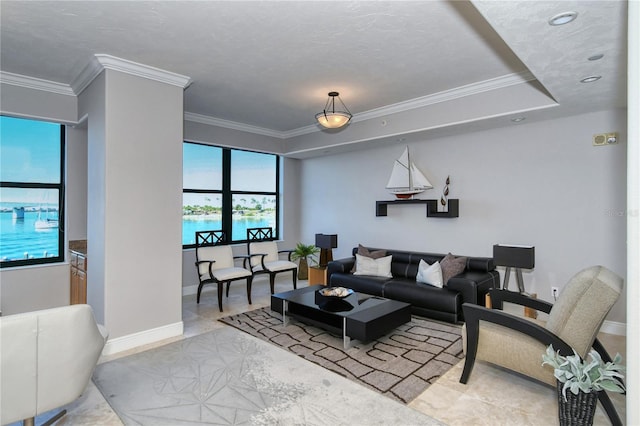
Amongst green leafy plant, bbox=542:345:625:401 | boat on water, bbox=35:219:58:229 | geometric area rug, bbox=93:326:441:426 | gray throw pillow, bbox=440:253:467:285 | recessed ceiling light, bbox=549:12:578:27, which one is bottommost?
geometric area rug, bbox=93:326:441:426

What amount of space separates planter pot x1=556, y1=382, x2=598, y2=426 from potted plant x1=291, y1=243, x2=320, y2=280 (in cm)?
479

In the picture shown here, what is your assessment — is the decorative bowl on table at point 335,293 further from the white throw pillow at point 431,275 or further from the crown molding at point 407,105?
the crown molding at point 407,105

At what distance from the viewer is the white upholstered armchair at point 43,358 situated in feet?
5.90

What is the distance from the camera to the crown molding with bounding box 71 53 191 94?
11.1 ft

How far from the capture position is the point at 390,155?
19.4 ft

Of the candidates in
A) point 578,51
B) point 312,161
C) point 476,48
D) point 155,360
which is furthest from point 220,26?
point 312,161

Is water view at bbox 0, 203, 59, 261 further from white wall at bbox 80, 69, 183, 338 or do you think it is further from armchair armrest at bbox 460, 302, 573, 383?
armchair armrest at bbox 460, 302, 573, 383

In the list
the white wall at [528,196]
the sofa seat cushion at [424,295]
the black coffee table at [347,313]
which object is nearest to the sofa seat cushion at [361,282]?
the sofa seat cushion at [424,295]

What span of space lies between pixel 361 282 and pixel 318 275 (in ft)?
3.91

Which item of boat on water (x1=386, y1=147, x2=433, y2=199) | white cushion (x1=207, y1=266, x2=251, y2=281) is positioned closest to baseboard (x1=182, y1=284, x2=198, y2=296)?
white cushion (x1=207, y1=266, x2=251, y2=281)

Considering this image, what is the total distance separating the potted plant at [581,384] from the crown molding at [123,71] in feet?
14.1

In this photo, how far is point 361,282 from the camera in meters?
4.99

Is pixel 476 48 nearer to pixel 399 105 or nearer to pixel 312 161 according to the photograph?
pixel 399 105

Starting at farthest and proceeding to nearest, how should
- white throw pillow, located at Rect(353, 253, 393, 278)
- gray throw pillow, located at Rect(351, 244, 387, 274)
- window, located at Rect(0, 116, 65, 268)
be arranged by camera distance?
gray throw pillow, located at Rect(351, 244, 387, 274)
white throw pillow, located at Rect(353, 253, 393, 278)
window, located at Rect(0, 116, 65, 268)
